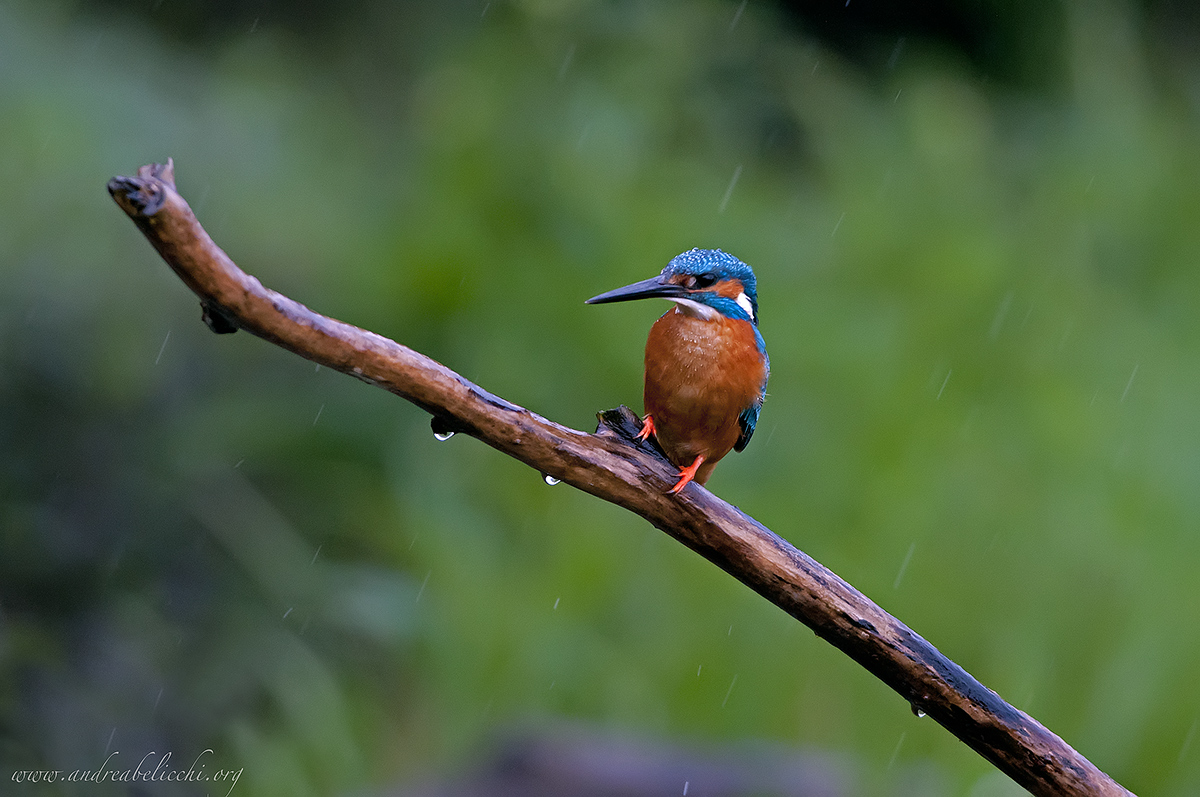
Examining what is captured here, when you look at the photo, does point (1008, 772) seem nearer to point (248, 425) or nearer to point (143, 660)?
point (143, 660)

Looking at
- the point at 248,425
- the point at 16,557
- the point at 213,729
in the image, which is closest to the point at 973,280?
the point at 248,425

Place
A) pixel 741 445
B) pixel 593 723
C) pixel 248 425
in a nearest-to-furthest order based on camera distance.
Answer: pixel 741 445 → pixel 593 723 → pixel 248 425

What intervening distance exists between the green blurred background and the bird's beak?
1383 millimetres

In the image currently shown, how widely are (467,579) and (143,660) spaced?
81cm

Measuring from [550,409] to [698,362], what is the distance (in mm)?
1975

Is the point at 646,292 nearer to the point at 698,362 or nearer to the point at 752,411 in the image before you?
the point at 698,362

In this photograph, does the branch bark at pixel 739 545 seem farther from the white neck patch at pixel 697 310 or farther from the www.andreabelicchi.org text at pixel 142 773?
the www.andreabelicchi.org text at pixel 142 773

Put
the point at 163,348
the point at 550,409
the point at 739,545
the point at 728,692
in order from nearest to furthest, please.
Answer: the point at 739,545 < the point at 728,692 < the point at 163,348 < the point at 550,409

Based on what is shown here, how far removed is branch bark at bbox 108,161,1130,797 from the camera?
3.74ft

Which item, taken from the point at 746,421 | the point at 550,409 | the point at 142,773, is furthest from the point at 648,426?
the point at 550,409

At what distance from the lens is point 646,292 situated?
149cm

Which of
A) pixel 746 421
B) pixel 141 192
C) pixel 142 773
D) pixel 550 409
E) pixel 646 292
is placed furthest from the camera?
pixel 550 409

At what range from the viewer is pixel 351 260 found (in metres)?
3.86

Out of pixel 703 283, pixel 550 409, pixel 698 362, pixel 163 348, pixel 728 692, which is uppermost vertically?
pixel 703 283
